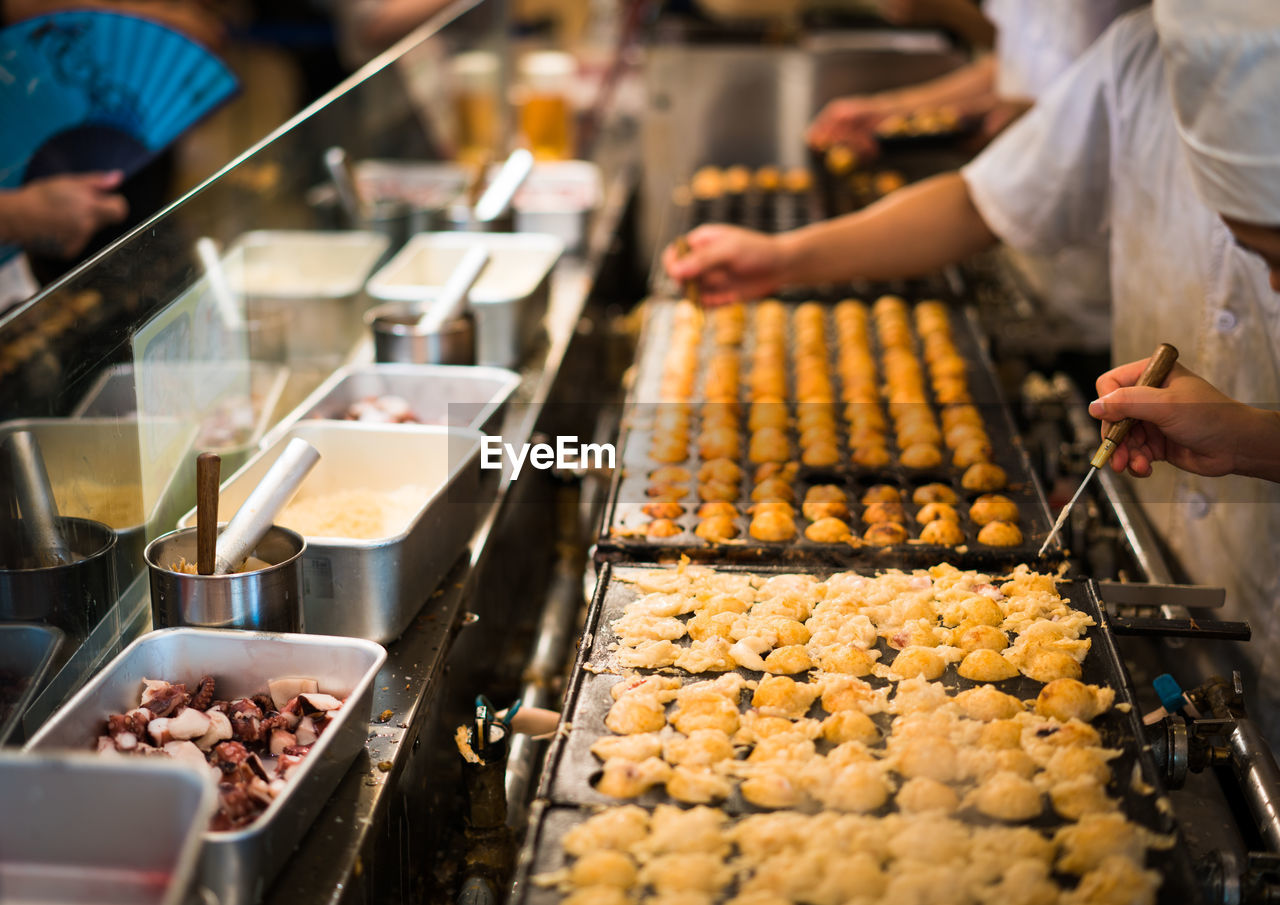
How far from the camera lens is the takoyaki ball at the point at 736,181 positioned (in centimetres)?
424

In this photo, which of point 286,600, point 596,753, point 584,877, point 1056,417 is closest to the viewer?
point 584,877

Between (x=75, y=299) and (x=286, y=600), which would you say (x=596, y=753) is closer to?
(x=286, y=600)

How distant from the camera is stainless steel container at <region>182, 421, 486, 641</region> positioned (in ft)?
5.51

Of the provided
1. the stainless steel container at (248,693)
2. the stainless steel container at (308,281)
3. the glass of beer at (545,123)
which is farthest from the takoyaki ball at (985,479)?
the glass of beer at (545,123)

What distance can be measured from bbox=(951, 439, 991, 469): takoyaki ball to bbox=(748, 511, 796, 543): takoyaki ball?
16.1 inches

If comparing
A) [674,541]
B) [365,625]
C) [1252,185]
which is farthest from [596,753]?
[1252,185]

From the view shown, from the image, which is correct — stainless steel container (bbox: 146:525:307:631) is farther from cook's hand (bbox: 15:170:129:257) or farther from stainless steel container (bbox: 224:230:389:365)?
cook's hand (bbox: 15:170:129:257)

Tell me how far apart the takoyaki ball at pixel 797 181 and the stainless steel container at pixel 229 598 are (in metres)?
3.03

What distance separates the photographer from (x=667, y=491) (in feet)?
6.98

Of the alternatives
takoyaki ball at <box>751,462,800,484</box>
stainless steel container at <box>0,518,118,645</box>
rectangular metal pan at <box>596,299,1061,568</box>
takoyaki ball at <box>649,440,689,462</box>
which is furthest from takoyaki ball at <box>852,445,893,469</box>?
stainless steel container at <box>0,518,118,645</box>

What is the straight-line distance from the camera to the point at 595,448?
8.95 ft

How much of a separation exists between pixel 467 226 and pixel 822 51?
2.07 metres

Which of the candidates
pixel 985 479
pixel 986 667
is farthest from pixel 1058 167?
pixel 986 667

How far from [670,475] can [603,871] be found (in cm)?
103
